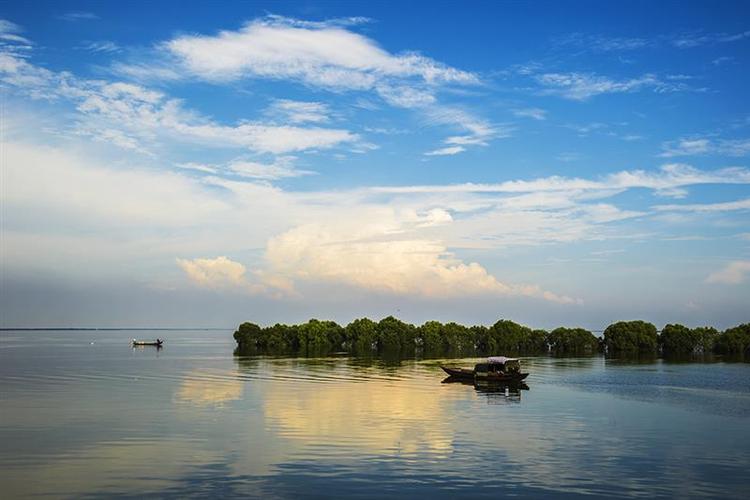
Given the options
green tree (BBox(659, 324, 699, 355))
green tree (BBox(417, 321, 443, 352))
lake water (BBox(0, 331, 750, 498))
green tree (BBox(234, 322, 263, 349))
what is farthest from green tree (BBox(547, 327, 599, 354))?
lake water (BBox(0, 331, 750, 498))

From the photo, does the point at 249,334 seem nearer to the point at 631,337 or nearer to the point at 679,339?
the point at 631,337

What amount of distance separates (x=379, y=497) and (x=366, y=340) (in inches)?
5838

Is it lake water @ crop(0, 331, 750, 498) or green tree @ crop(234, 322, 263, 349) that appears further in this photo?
green tree @ crop(234, 322, 263, 349)

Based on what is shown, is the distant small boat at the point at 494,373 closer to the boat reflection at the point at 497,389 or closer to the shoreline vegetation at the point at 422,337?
the boat reflection at the point at 497,389

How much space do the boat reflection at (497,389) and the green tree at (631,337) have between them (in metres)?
101

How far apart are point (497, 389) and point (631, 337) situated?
4281 inches

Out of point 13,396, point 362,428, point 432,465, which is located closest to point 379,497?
point 432,465

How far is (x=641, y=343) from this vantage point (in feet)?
529

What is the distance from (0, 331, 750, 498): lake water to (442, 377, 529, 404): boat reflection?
659 mm

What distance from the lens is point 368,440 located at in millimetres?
36656

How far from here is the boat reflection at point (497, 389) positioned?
187 ft

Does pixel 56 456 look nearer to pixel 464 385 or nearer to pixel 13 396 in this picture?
pixel 13 396

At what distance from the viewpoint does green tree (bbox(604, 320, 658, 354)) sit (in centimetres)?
16062

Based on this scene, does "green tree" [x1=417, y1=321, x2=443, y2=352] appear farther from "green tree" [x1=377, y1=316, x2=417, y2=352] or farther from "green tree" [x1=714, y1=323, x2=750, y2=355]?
"green tree" [x1=714, y1=323, x2=750, y2=355]
